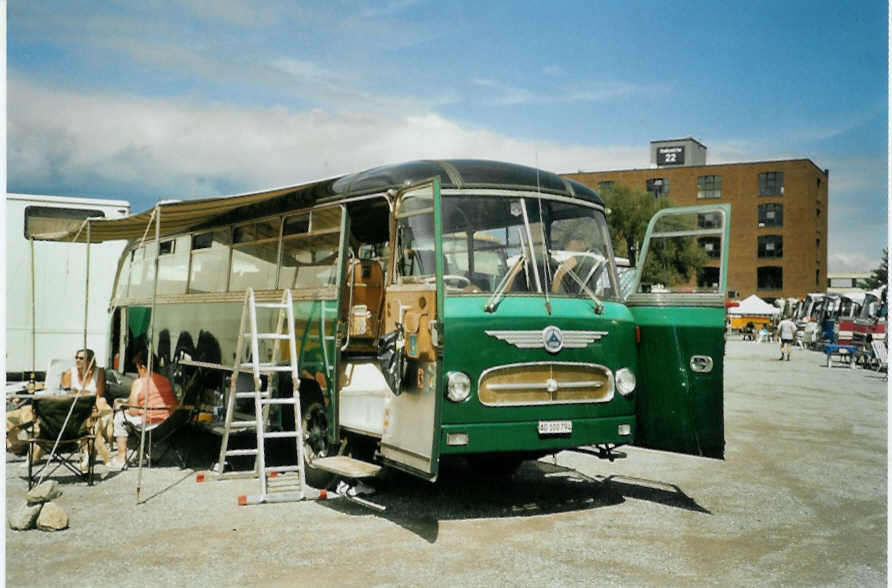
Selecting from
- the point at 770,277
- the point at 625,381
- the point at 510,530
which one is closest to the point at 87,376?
the point at 510,530

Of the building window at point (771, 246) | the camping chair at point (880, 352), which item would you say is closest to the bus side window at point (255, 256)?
the camping chair at point (880, 352)

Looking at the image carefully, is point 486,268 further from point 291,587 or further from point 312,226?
point 291,587

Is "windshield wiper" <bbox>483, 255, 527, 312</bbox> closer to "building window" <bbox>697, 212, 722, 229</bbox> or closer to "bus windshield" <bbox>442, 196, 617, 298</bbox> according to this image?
"bus windshield" <bbox>442, 196, 617, 298</bbox>

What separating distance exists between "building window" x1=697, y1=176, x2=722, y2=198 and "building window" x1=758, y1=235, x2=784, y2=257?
18.6 feet

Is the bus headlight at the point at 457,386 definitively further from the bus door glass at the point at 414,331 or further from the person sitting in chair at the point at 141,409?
the person sitting in chair at the point at 141,409

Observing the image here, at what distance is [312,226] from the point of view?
9773mm

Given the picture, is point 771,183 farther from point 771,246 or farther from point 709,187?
point 771,246

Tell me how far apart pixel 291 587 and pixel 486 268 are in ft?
11.3

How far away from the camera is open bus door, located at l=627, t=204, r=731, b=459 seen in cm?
820

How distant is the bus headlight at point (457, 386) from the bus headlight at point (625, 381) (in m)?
1.57

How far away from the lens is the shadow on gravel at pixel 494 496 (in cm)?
816

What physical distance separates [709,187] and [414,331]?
78.8 metres

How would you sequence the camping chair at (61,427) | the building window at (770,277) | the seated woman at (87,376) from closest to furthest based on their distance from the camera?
the camping chair at (61,427)
the seated woman at (87,376)
the building window at (770,277)

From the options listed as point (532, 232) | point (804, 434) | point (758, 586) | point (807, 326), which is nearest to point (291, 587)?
point (758, 586)
